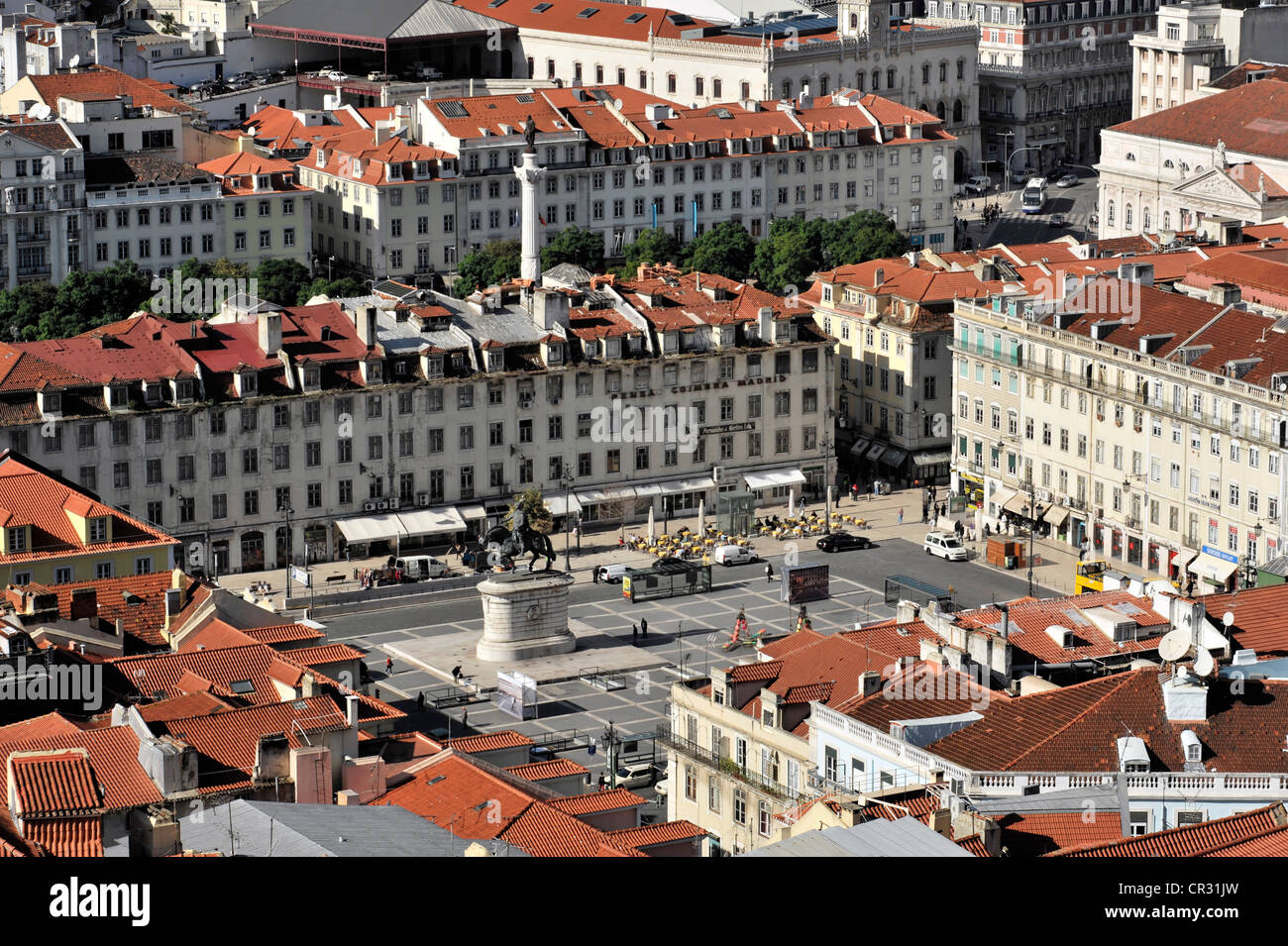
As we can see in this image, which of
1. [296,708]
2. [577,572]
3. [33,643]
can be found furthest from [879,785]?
[577,572]

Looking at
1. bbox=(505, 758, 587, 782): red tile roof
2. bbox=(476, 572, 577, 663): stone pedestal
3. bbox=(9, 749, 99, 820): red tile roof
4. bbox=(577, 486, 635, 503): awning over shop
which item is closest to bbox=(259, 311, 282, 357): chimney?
bbox=(577, 486, 635, 503): awning over shop

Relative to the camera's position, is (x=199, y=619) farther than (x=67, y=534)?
No

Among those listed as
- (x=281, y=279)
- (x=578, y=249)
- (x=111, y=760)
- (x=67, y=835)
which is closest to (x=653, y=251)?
(x=578, y=249)

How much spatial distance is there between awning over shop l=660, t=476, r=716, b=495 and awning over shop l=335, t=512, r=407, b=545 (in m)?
16.6

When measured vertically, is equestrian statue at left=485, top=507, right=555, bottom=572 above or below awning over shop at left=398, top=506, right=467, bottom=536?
above

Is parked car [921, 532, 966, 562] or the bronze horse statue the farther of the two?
parked car [921, 532, 966, 562]

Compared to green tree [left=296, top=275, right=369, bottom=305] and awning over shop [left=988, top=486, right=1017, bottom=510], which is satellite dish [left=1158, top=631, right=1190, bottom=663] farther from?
green tree [left=296, top=275, right=369, bottom=305]

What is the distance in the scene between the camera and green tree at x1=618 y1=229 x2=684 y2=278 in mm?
191500

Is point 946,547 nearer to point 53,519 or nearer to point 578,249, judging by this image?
point 53,519

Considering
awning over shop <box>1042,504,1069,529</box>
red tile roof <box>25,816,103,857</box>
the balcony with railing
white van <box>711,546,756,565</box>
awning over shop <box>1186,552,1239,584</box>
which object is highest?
red tile roof <box>25,816,103,857</box>

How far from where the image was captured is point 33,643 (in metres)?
80.2
